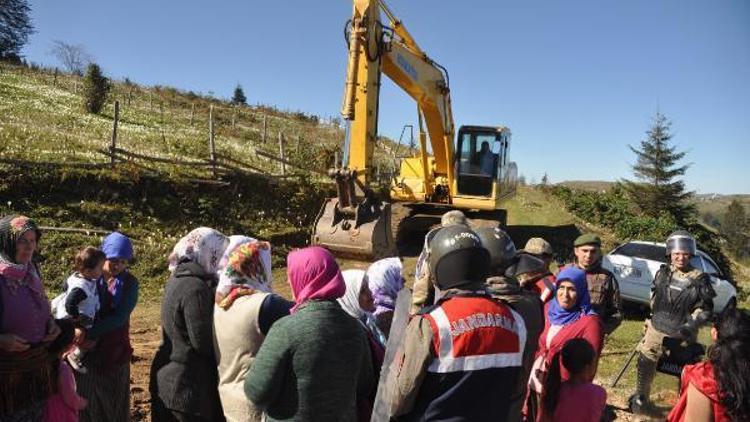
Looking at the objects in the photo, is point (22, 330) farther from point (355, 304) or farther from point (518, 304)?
point (518, 304)

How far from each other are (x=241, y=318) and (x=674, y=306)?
4.44 metres

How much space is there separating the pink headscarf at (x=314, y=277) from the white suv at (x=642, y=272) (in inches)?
344

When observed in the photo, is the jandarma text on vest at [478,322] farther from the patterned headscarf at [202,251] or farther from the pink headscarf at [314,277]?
the patterned headscarf at [202,251]

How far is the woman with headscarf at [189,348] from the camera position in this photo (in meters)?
3.09

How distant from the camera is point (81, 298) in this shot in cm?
357

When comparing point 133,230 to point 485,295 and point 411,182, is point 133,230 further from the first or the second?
point 485,295

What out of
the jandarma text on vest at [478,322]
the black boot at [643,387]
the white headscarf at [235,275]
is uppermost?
the white headscarf at [235,275]

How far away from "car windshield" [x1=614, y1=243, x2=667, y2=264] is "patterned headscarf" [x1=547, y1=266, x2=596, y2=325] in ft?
26.2

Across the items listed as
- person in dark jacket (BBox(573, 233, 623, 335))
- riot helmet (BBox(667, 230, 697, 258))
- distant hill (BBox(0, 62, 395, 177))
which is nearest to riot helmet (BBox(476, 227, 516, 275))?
person in dark jacket (BBox(573, 233, 623, 335))

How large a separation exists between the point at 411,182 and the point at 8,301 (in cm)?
1139

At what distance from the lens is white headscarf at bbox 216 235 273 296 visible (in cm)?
298

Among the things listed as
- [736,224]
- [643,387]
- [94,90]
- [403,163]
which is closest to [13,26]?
[94,90]

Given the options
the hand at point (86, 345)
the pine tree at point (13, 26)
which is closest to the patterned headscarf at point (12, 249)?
the hand at point (86, 345)

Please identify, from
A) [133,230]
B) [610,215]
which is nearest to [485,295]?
[133,230]
